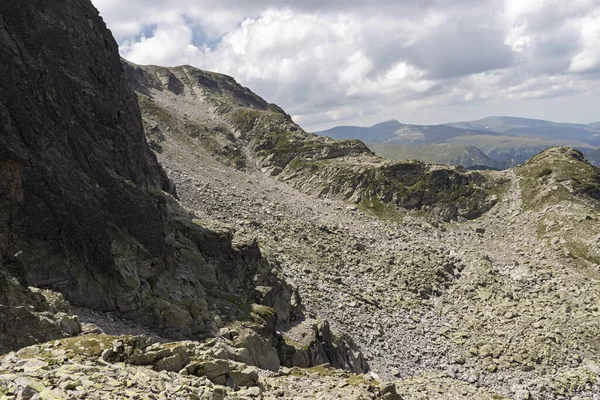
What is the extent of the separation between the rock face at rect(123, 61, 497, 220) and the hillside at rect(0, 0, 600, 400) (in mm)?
4961

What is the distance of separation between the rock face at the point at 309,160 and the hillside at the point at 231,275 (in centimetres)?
496

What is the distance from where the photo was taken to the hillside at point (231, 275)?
2381 cm

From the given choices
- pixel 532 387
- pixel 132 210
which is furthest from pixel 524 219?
pixel 132 210

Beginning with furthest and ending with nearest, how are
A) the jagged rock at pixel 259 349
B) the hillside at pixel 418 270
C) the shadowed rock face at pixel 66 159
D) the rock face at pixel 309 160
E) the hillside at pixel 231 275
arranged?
the rock face at pixel 309 160 → the hillside at pixel 418 270 → the jagged rock at pixel 259 349 → the shadowed rock face at pixel 66 159 → the hillside at pixel 231 275

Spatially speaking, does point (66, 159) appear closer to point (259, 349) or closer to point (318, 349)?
point (259, 349)

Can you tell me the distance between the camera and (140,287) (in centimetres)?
3488

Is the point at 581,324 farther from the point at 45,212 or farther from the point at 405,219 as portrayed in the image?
the point at 45,212

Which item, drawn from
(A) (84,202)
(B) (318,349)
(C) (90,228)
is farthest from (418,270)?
(A) (84,202)

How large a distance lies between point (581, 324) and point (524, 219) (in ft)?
124

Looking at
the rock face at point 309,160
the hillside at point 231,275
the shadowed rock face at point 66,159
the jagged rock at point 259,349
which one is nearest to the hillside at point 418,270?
the hillside at point 231,275

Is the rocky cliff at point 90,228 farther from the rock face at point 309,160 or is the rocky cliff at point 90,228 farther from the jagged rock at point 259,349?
the rock face at point 309,160

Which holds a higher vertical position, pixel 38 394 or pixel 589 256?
pixel 38 394

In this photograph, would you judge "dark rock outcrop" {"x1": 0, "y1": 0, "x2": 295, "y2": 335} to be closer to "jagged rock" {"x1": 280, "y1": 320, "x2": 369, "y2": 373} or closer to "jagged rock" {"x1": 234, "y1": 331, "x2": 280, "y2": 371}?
"jagged rock" {"x1": 234, "y1": 331, "x2": 280, "y2": 371}

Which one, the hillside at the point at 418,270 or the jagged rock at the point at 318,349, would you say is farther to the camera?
the hillside at the point at 418,270
